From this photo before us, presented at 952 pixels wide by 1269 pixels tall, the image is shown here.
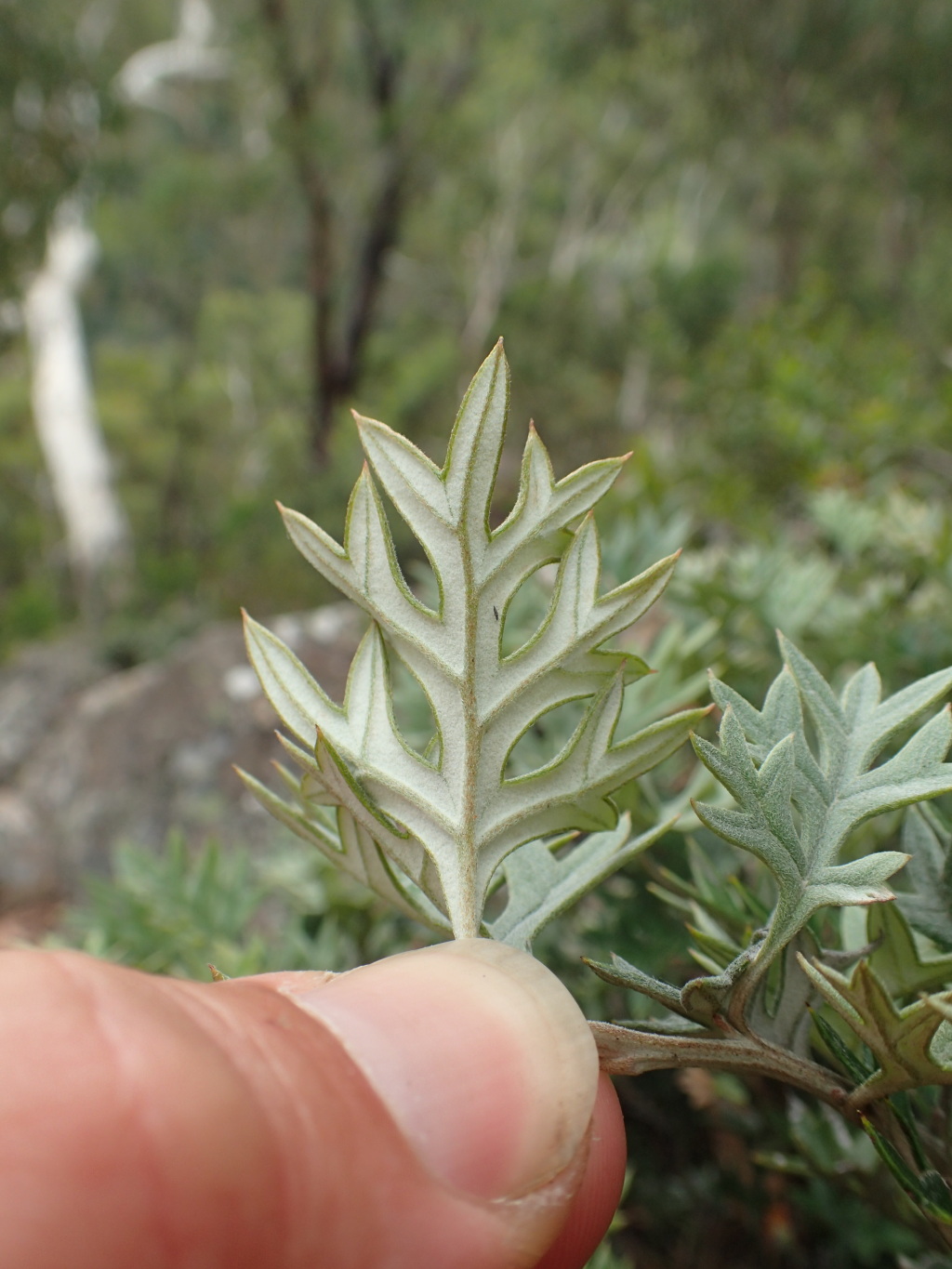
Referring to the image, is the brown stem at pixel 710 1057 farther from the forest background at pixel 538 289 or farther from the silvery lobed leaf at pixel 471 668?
the forest background at pixel 538 289

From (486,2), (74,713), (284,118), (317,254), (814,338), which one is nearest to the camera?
(814,338)

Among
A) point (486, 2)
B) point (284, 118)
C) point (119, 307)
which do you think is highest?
point (486, 2)

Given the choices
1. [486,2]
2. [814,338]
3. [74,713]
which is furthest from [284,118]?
[814,338]

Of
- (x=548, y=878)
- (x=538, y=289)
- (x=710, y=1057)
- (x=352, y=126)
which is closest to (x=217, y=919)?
(x=548, y=878)

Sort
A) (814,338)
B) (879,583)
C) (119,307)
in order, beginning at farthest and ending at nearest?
(119,307)
(814,338)
(879,583)

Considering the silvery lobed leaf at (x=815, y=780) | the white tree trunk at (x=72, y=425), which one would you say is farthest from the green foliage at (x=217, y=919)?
the white tree trunk at (x=72, y=425)

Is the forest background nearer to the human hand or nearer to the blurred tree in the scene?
the blurred tree

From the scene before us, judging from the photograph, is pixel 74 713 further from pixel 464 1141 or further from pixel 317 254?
pixel 464 1141

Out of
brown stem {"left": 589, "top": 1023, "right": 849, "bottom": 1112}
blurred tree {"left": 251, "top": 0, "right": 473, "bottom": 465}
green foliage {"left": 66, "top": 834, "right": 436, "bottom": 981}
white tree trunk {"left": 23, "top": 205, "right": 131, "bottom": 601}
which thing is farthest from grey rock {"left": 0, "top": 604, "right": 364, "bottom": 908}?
blurred tree {"left": 251, "top": 0, "right": 473, "bottom": 465}
